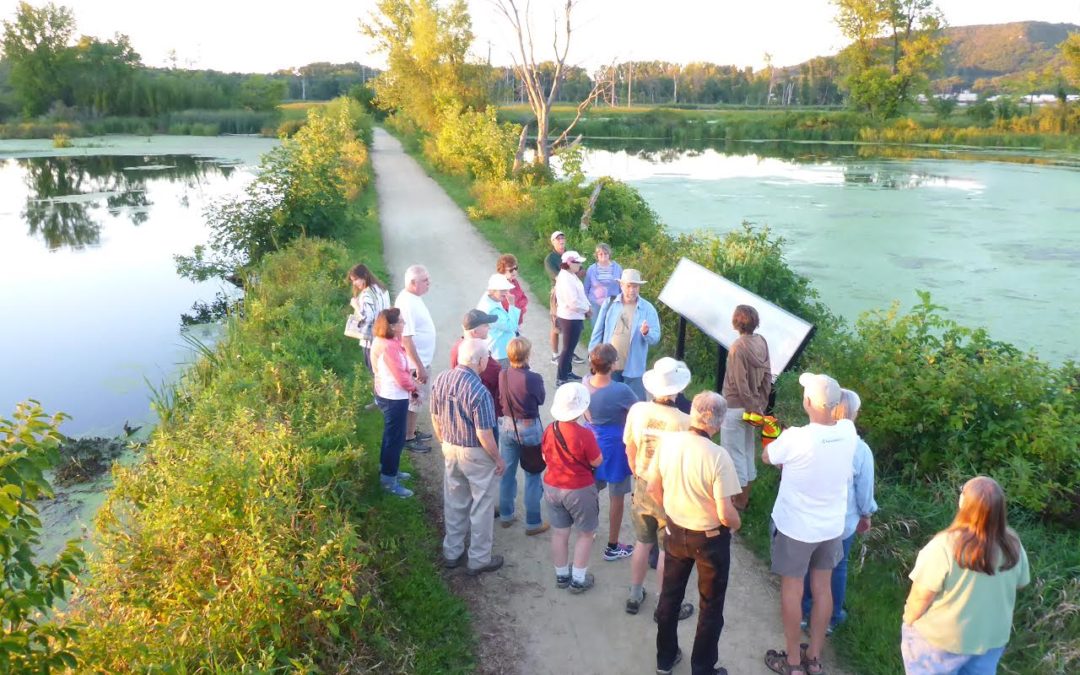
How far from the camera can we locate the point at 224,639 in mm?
3518

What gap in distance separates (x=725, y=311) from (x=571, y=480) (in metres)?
2.69

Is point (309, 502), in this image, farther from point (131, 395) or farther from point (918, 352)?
point (131, 395)

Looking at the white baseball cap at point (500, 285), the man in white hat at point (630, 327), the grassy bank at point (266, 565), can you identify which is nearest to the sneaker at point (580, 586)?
the grassy bank at point (266, 565)

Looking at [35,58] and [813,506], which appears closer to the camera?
[813,506]

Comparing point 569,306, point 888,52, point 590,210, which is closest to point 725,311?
point 569,306

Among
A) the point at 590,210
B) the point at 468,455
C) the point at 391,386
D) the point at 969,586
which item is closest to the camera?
the point at 969,586

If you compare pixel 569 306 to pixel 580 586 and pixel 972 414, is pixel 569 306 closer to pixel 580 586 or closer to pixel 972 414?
pixel 580 586

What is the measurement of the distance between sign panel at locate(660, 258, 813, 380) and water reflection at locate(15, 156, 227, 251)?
18.4 meters

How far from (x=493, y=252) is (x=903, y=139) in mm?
39691

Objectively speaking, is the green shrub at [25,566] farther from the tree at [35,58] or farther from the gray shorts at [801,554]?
the tree at [35,58]

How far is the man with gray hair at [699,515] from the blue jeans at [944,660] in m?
0.89

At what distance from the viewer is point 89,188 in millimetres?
28453

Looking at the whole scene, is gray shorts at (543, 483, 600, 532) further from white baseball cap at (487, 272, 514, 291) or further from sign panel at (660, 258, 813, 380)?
white baseball cap at (487, 272, 514, 291)

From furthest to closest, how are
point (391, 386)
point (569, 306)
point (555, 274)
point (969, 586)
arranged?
point (555, 274) → point (569, 306) → point (391, 386) → point (969, 586)
